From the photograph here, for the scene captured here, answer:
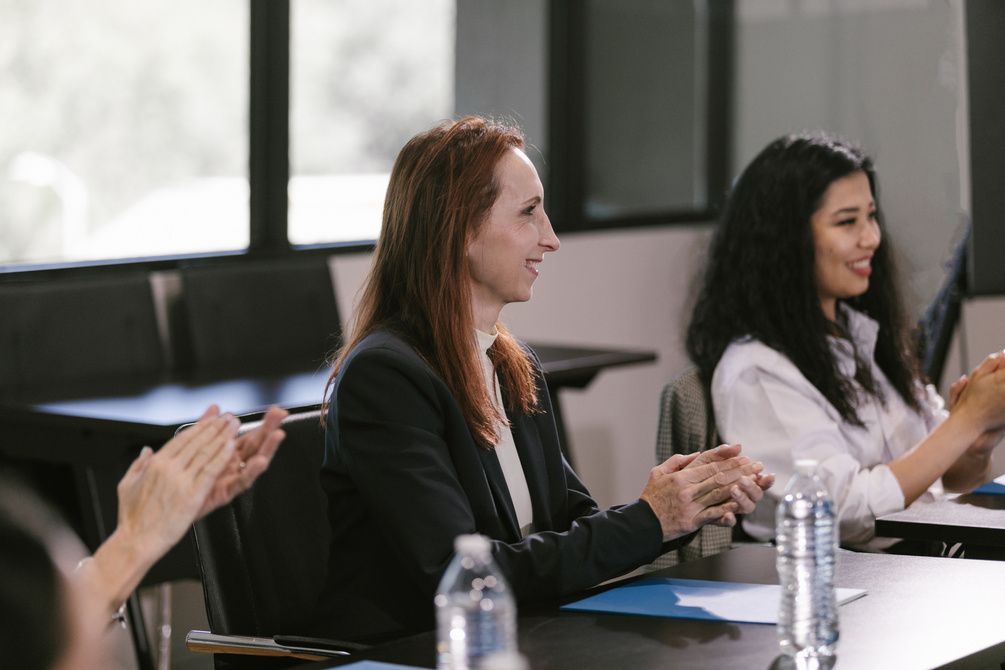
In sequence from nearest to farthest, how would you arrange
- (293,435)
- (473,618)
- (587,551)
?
(473,618) < (587,551) < (293,435)

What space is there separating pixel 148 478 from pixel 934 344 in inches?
117

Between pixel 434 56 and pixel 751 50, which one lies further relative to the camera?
pixel 751 50

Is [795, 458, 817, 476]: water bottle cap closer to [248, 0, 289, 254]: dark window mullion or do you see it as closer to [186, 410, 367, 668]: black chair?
[186, 410, 367, 668]: black chair

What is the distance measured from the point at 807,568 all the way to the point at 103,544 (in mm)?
750

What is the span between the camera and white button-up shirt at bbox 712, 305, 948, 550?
2271 mm

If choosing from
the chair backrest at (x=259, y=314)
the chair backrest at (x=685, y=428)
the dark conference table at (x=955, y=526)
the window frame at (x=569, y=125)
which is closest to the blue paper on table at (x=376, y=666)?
the dark conference table at (x=955, y=526)

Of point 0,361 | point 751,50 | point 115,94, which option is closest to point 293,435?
point 0,361

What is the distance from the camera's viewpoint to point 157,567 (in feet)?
9.68

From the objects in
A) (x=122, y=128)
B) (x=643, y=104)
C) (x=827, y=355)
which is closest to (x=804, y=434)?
(x=827, y=355)

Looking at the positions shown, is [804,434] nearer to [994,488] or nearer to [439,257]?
[994,488]

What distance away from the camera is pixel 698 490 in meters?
1.67

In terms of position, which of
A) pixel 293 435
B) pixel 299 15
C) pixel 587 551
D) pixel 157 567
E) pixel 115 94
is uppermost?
pixel 299 15

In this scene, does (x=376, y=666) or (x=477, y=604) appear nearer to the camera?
(x=477, y=604)

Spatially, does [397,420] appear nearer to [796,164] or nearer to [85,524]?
[796,164]
